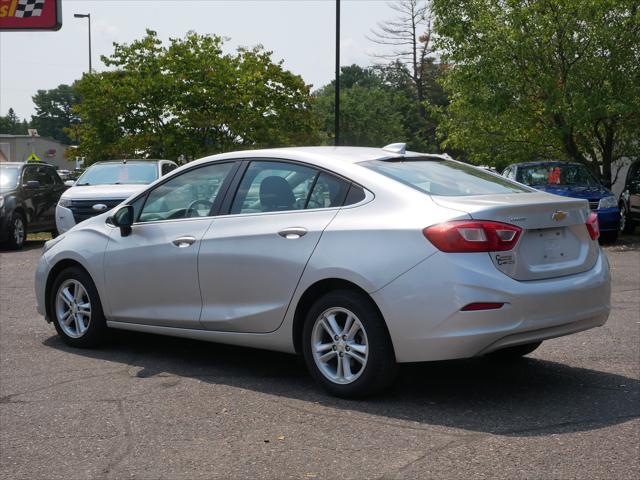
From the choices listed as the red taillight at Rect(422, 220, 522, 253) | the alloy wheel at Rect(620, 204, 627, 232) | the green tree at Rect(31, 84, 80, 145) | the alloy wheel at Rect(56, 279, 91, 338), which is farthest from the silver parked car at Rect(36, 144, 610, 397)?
the green tree at Rect(31, 84, 80, 145)

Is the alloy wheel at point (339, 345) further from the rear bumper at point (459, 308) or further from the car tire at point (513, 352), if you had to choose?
the car tire at point (513, 352)

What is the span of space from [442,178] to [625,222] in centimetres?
1553

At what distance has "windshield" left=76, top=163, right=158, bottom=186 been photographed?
53.8 feet

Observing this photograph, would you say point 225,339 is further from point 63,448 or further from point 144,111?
point 144,111

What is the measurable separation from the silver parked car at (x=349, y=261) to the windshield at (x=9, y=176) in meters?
12.1

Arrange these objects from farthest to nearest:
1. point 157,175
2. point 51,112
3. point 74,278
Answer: point 51,112, point 157,175, point 74,278

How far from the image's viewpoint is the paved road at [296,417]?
4438mm

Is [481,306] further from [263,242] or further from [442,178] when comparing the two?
[263,242]

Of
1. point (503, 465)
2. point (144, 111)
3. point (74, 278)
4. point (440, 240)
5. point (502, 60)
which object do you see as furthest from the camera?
point (144, 111)

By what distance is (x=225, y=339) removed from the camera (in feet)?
21.0

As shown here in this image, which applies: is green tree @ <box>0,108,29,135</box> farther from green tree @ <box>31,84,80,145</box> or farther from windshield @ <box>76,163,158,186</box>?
windshield @ <box>76,163,158,186</box>

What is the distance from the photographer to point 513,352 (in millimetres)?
6578

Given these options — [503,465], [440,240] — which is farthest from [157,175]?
[503,465]

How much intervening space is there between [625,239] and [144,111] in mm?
19085
